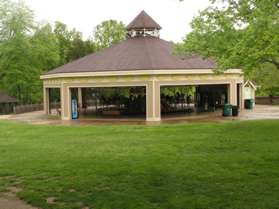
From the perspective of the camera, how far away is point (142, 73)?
30.5 meters

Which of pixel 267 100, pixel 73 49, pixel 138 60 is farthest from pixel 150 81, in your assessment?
pixel 73 49

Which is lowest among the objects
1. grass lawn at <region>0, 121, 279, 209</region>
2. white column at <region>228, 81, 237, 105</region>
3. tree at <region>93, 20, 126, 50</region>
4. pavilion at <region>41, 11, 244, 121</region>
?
grass lawn at <region>0, 121, 279, 209</region>

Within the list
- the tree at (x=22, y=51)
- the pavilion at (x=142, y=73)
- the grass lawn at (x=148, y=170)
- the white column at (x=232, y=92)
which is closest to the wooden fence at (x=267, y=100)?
the pavilion at (x=142, y=73)

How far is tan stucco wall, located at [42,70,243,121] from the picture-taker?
3064 centimetres

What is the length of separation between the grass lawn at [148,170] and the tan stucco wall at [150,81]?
1072cm

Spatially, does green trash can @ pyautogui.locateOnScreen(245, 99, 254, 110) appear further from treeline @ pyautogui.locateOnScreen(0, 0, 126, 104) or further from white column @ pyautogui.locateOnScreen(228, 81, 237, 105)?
treeline @ pyautogui.locateOnScreen(0, 0, 126, 104)

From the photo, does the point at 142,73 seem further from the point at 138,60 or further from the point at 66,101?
the point at 66,101

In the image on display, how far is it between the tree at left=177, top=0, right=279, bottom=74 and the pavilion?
11.8 meters

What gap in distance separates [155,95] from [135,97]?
408 inches

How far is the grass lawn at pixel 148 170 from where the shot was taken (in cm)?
883

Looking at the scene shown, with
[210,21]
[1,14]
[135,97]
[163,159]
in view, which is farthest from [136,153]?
[1,14]

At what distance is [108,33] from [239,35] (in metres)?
65.6

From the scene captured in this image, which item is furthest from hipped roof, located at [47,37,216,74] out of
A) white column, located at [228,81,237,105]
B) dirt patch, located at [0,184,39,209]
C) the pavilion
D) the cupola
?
dirt patch, located at [0,184,39,209]

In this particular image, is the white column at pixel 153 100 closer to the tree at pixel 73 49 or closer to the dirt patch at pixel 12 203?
the dirt patch at pixel 12 203
